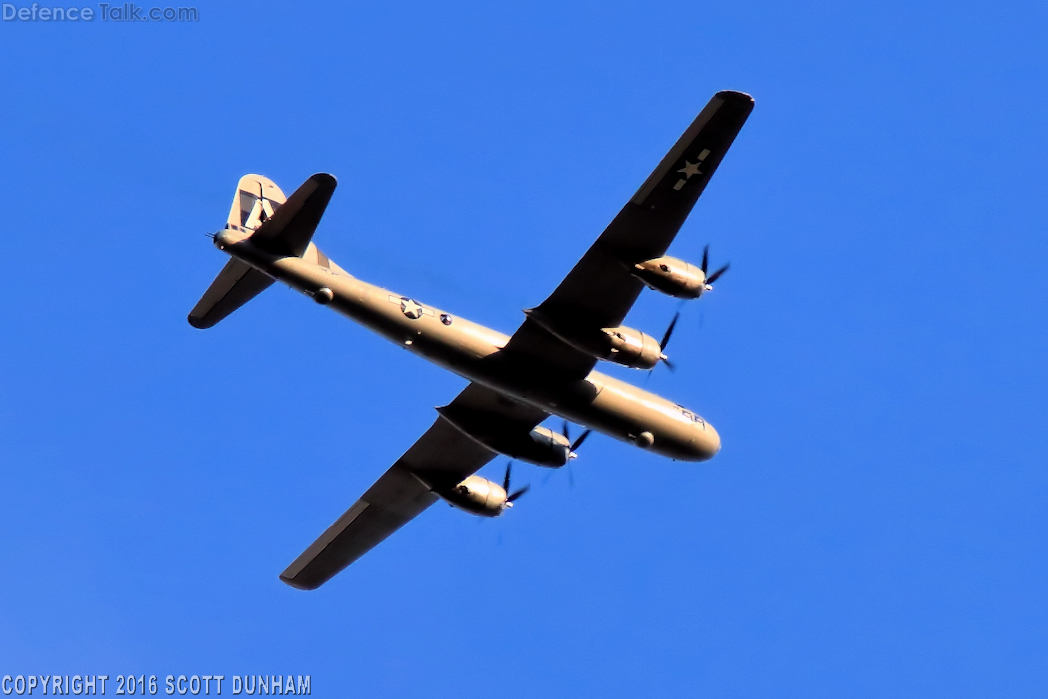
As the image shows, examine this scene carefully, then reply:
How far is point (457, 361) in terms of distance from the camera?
28922 millimetres

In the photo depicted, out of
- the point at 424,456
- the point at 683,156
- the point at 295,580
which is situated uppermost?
the point at 683,156

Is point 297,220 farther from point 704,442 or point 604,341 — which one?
point 704,442

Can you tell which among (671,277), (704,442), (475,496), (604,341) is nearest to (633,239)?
(671,277)

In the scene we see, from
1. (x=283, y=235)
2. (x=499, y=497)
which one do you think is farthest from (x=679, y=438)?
(x=283, y=235)

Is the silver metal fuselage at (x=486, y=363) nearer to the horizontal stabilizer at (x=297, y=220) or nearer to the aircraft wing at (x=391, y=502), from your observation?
the horizontal stabilizer at (x=297, y=220)

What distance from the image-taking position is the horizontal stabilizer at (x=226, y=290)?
2852cm

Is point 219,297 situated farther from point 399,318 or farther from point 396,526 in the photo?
point 396,526

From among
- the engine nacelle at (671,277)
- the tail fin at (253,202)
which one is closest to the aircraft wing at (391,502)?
the engine nacelle at (671,277)

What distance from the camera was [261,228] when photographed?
1067 inches

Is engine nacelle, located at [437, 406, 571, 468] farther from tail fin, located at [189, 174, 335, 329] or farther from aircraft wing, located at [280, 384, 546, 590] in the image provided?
tail fin, located at [189, 174, 335, 329]

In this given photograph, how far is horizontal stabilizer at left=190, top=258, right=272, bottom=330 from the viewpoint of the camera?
28.5 m

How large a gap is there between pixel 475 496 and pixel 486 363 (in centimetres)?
568

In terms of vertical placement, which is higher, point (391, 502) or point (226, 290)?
point (226, 290)

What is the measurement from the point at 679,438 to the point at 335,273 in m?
9.36
